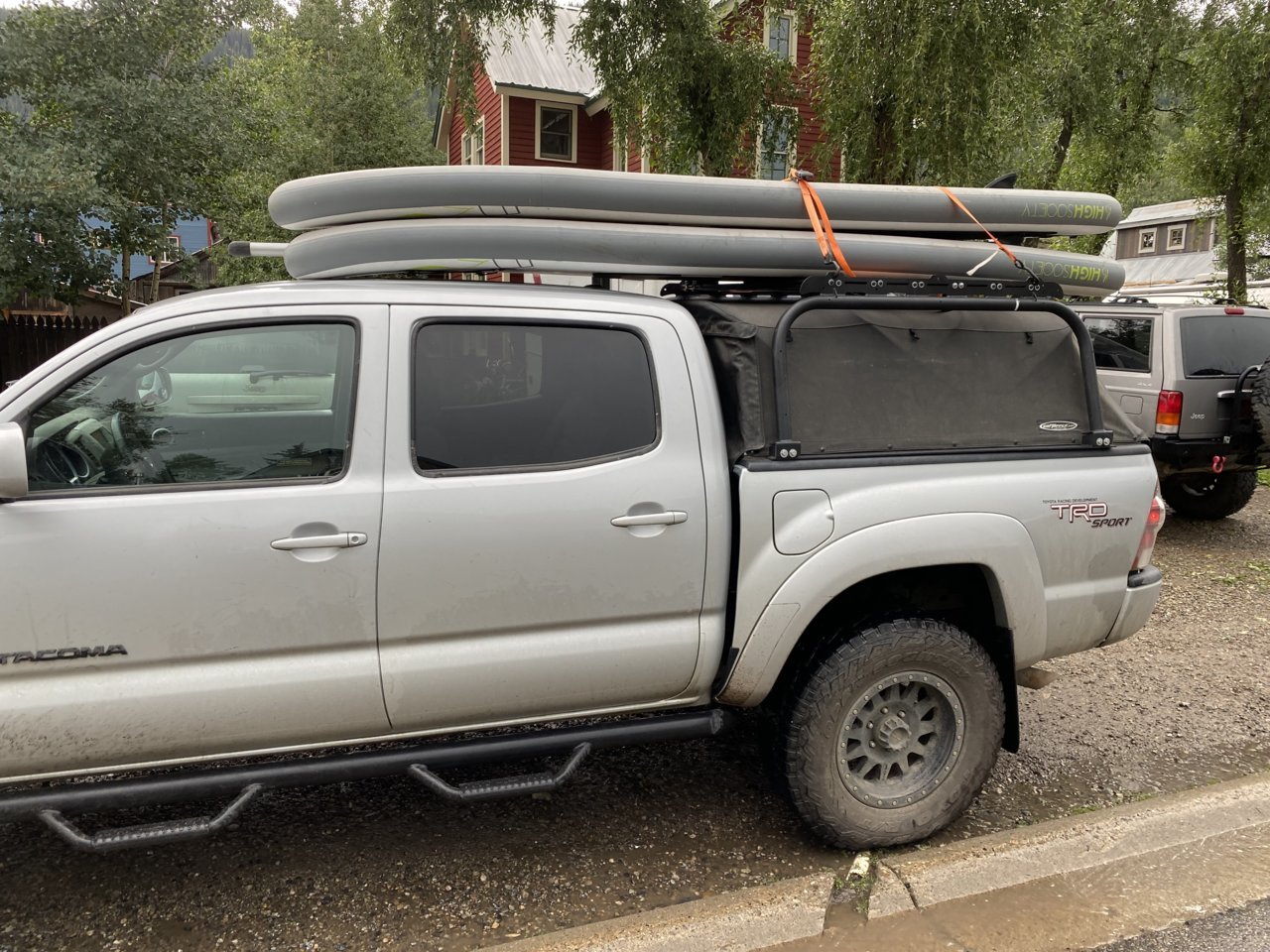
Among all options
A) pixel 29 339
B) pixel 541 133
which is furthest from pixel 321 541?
pixel 541 133

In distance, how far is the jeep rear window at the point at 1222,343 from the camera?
7656mm

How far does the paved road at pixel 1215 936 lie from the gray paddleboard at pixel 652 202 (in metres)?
2.39

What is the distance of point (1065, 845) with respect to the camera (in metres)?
3.34

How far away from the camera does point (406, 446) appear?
2740 millimetres

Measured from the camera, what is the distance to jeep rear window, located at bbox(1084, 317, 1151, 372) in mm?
7918

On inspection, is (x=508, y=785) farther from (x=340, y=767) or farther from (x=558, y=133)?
(x=558, y=133)

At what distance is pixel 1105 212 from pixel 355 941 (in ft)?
11.9

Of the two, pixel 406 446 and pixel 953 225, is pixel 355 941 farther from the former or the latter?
pixel 953 225

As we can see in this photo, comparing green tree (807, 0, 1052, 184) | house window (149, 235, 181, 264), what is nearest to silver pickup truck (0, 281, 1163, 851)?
green tree (807, 0, 1052, 184)

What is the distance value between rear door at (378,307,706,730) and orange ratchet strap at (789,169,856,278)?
645 millimetres

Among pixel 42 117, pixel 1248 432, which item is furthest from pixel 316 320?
pixel 42 117

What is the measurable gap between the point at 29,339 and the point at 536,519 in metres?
13.6

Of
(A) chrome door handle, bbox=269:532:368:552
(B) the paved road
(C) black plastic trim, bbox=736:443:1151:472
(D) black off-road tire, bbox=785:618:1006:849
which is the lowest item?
(B) the paved road

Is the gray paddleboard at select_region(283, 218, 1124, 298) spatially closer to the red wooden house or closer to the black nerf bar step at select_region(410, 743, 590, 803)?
the black nerf bar step at select_region(410, 743, 590, 803)
